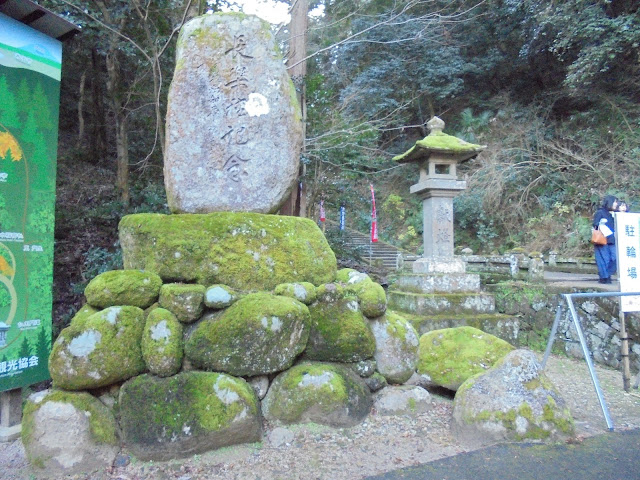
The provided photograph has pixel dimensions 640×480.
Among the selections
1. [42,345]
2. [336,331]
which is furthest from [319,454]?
[42,345]

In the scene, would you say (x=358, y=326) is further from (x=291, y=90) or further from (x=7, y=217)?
(x=7, y=217)

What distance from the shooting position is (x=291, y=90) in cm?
338

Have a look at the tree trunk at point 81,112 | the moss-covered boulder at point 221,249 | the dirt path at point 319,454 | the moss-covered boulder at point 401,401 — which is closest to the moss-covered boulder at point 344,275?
the moss-covered boulder at point 221,249

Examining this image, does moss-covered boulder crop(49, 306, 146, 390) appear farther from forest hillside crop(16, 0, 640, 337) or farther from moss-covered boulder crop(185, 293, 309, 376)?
forest hillside crop(16, 0, 640, 337)

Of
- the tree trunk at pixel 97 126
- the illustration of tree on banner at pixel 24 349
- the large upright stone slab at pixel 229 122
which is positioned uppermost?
the tree trunk at pixel 97 126

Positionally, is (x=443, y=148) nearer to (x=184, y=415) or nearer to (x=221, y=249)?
(x=221, y=249)

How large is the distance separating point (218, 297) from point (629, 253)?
4.28 m

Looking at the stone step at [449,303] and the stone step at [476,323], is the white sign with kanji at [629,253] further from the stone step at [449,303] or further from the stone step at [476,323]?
the stone step at [449,303]

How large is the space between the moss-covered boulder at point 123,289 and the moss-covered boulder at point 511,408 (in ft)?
7.20

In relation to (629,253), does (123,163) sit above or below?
above

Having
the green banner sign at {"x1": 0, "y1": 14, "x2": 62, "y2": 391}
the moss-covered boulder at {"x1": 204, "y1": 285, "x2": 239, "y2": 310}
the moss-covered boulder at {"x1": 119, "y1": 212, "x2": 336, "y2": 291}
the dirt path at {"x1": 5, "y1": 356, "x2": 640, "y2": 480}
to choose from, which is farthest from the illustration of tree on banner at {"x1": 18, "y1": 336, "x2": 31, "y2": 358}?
the moss-covered boulder at {"x1": 204, "y1": 285, "x2": 239, "y2": 310}

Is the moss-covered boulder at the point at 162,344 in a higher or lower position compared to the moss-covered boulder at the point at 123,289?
lower

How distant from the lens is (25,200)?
125 inches

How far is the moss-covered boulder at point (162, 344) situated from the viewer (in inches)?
98.0
